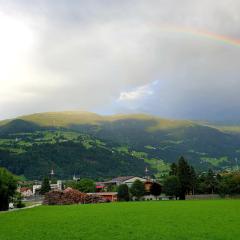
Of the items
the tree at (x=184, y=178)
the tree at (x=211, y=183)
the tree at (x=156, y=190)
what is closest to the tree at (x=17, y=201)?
the tree at (x=184, y=178)

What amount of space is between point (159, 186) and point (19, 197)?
2545 inches

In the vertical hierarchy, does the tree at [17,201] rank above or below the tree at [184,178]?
below

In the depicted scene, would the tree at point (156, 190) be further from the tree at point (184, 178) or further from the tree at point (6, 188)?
the tree at point (6, 188)

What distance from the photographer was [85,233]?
125 feet

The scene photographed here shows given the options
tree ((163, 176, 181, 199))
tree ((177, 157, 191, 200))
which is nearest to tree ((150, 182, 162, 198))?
tree ((177, 157, 191, 200))

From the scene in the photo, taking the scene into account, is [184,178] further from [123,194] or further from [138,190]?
[123,194]

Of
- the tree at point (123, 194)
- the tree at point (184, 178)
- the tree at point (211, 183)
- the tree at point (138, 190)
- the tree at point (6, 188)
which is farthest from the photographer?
the tree at point (138, 190)

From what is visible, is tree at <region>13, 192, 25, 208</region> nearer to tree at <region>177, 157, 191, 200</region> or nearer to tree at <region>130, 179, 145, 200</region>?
tree at <region>130, 179, 145, 200</region>

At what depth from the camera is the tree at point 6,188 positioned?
104 metres

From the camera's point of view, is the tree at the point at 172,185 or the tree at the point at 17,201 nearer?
the tree at the point at 17,201

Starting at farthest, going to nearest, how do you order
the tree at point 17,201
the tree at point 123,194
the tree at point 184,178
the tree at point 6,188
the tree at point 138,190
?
1. the tree at point 138,190
2. the tree at point 123,194
3. the tree at point 184,178
4. the tree at point 17,201
5. the tree at point 6,188

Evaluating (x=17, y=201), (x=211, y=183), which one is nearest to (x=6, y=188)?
(x=17, y=201)

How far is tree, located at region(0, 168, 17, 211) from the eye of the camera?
340 feet

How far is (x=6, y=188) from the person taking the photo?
342 feet
